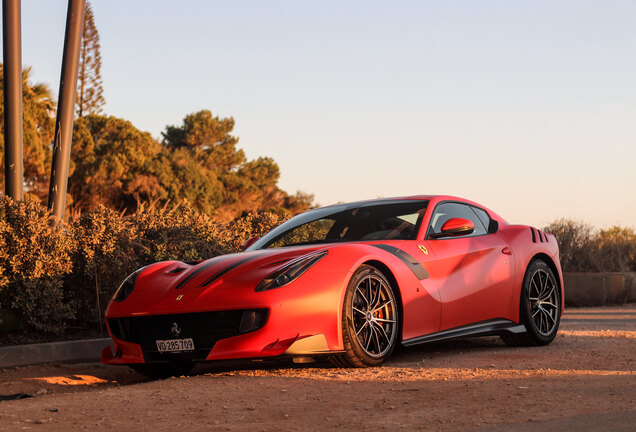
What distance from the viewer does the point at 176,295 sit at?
6148 mm

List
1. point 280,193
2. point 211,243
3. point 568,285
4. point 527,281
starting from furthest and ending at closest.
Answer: point 280,193 → point 568,285 → point 211,243 → point 527,281

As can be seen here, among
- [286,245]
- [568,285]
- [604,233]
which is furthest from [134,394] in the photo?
[604,233]

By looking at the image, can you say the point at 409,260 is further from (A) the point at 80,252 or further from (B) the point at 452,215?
(A) the point at 80,252

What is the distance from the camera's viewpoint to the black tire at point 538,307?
786 cm

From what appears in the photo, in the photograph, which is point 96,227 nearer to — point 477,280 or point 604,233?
point 477,280

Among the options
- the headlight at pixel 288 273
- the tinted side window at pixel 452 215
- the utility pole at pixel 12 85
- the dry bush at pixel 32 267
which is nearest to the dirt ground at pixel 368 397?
the headlight at pixel 288 273

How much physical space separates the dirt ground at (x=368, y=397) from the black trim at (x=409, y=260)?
71 cm

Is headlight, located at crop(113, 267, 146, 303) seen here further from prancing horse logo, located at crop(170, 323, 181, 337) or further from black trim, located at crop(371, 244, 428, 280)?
black trim, located at crop(371, 244, 428, 280)

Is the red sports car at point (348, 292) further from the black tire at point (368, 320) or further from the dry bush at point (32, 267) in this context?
the dry bush at point (32, 267)

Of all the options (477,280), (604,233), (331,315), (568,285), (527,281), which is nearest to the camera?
(331,315)

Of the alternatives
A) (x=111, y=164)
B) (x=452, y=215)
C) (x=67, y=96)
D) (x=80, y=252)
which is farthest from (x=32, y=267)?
(x=111, y=164)

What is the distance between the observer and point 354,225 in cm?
748

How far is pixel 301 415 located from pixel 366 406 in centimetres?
40

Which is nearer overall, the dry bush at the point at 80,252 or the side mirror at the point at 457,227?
the side mirror at the point at 457,227
